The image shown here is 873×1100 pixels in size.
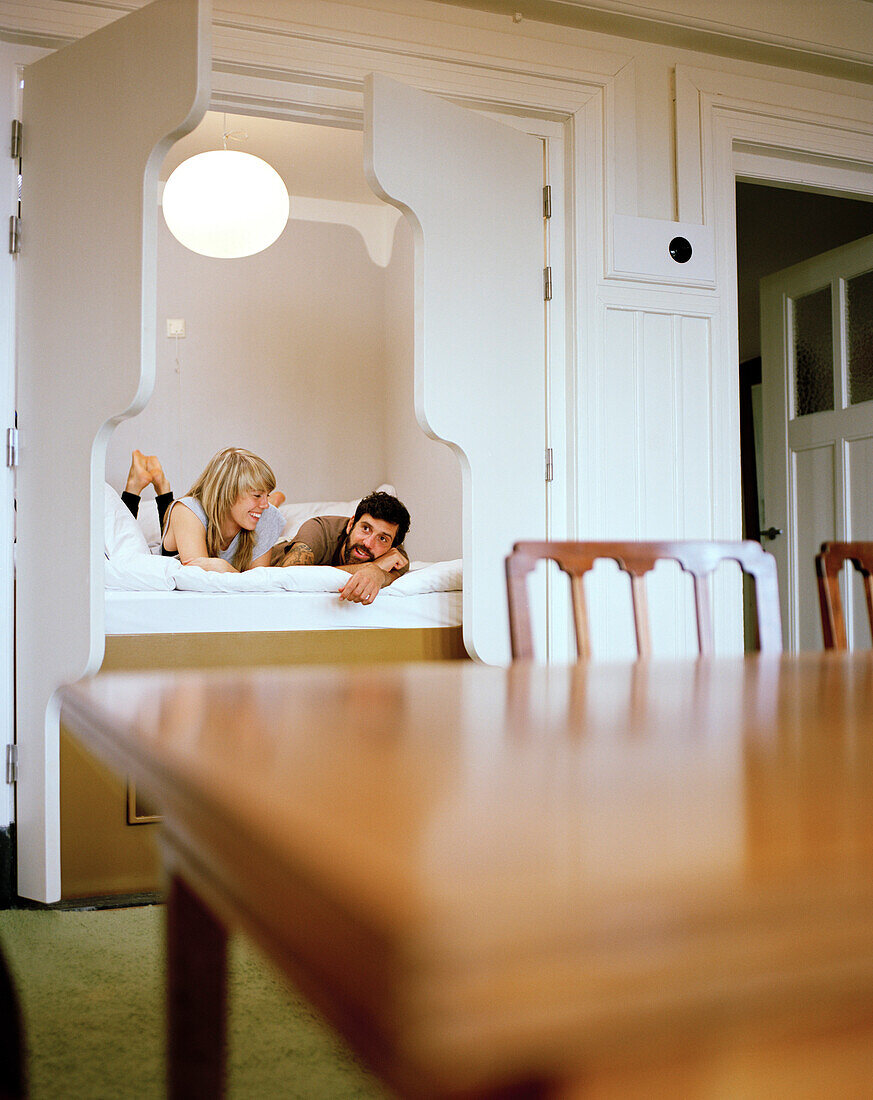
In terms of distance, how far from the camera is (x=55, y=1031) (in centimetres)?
169

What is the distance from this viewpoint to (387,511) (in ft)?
10.9

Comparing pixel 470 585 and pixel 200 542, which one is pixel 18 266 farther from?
pixel 470 585

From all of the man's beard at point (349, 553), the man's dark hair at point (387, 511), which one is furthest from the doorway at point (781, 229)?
the man's beard at point (349, 553)

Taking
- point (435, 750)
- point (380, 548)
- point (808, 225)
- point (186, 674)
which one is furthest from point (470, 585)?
point (808, 225)

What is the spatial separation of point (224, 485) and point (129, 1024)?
1.88 metres

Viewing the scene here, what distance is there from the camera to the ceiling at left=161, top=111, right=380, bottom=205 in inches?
174

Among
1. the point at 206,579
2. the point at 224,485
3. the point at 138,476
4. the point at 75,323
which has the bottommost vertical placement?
the point at 206,579

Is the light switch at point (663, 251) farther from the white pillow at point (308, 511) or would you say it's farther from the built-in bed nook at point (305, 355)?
the white pillow at point (308, 511)

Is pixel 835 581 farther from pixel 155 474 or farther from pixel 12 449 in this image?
pixel 155 474

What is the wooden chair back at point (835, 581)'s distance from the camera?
1658 millimetres

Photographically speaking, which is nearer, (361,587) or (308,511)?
(361,587)

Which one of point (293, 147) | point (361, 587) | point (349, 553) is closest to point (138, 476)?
point (349, 553)

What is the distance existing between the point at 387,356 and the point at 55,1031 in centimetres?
424

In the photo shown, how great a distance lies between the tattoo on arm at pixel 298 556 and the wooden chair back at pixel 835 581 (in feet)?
6.55
